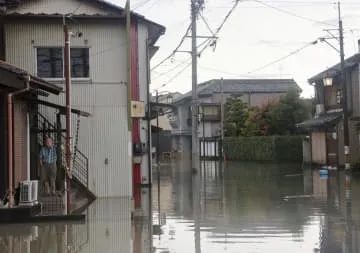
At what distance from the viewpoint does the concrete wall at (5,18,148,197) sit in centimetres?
2122

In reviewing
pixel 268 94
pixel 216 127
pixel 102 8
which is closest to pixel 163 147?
pixel 216 127

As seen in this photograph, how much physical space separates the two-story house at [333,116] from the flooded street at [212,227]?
15860 mm

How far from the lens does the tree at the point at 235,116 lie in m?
61.0

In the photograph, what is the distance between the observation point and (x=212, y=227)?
46.4 ft

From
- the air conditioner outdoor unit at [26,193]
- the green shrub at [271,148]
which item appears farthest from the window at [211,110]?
the air conditioner outdoor unit at [26,193]

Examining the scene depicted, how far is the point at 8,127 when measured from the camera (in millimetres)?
15000

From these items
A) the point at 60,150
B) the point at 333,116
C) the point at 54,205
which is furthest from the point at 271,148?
the point at 54,205

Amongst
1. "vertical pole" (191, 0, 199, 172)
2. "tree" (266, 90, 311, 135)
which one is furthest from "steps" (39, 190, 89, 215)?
"tree" (266, 90, 311, 135)

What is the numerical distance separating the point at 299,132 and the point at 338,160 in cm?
1462

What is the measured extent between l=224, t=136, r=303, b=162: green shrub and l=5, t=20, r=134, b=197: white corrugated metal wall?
2919 cm

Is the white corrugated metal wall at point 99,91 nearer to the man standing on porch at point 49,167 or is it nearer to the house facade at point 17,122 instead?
the house facade at point 17,122

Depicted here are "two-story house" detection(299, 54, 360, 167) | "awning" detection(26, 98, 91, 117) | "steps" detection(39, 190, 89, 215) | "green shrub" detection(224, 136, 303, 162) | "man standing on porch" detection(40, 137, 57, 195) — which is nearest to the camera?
"steps" detection(39, 190, 89, 215)

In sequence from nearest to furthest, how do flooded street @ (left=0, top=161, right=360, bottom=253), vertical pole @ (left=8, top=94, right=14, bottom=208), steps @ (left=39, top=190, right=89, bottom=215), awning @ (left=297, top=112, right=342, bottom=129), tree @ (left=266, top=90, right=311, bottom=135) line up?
flooded street @ (left=0, top=161, right=360, bottom=253) → vertical pole @ (left=8, top=94, right=14, bottom=208) → steps @ (left=39, top=190, right=89, bottom=215) → awning @ (left=297, top=112, right=342, bottom=129) → tree @ (left=266, top=90, right=311, bottom=135)

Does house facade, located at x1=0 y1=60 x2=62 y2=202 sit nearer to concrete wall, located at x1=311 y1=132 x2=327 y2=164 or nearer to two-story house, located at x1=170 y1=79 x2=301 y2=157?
concrete wall, located at x1=311 y1=132 x2=327 y2=164
